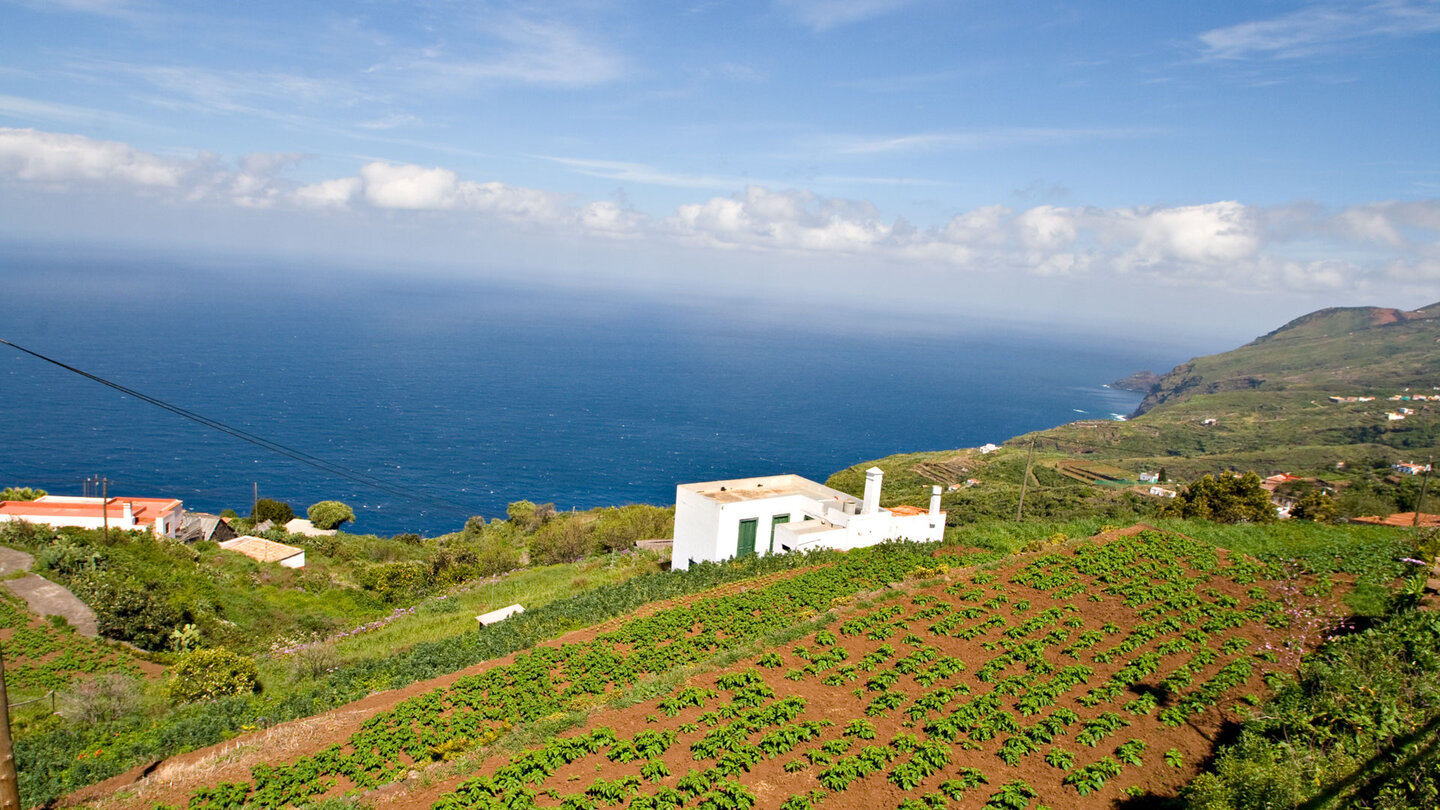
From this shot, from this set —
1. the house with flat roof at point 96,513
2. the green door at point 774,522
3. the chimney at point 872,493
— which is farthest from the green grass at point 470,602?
the house with flat roof at point 96,513

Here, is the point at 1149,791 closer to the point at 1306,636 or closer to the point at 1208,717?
the point at 1208,717

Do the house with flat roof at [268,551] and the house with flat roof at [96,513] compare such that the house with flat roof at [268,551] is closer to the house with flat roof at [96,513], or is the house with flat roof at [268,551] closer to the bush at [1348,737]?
the house with flat roof at [96,513]

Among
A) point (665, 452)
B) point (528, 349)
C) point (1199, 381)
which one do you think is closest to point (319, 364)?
point (528, 349)

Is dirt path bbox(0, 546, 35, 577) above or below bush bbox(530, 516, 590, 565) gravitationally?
above

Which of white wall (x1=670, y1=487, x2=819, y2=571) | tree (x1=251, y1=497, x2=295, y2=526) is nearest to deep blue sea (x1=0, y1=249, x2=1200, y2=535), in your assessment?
tree (x1=251, y1=497, x2=295, y2=526)

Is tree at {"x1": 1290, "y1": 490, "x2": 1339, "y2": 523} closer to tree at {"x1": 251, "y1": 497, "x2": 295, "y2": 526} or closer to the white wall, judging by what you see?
the white wall

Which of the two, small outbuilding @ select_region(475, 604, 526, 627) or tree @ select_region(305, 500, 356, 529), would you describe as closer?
small outbuilding @ select_region(475, 604, 526, 627)
